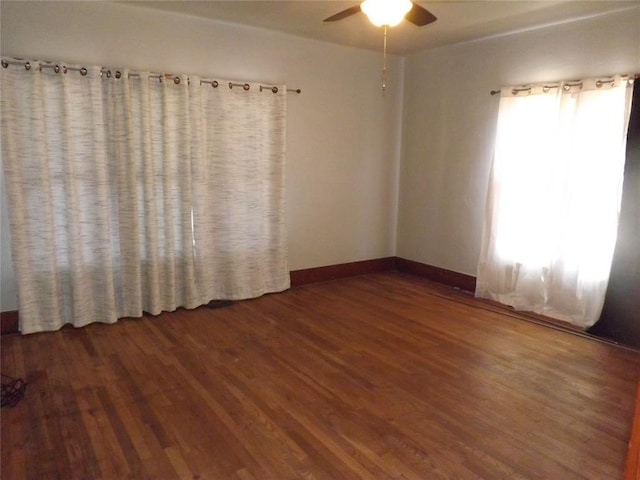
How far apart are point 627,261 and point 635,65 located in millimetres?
1459

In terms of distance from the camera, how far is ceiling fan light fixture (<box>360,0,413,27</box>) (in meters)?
2.39

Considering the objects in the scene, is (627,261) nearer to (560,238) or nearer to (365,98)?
(560,238)

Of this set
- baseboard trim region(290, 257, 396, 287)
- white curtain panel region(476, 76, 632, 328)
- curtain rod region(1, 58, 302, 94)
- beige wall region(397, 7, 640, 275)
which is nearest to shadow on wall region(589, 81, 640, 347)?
white curtain panel region(476, 76, 632, 328)

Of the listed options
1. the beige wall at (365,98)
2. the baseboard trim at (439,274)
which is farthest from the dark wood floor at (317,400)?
the beige wall at (365,98)

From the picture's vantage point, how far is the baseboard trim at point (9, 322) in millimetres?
3318

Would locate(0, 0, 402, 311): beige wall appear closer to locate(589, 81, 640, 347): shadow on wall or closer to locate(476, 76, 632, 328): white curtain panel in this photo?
locate(476, 76, 632, 328): white curtain panel

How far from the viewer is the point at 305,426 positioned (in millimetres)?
2254

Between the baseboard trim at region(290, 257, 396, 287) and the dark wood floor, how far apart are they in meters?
0.94

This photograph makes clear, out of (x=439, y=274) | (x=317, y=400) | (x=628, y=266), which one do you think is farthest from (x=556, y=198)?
(x=317, y=400)

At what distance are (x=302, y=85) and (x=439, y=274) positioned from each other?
250cm

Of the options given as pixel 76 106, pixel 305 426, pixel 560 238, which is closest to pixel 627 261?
pixel 560 238

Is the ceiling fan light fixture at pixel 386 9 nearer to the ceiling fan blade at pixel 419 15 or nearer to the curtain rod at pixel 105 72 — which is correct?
the ceiling fan blade at pixel 419 15

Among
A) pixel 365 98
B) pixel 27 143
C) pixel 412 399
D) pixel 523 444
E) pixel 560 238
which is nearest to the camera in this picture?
pixel 523 444

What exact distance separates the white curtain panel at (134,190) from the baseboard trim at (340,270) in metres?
0.53
